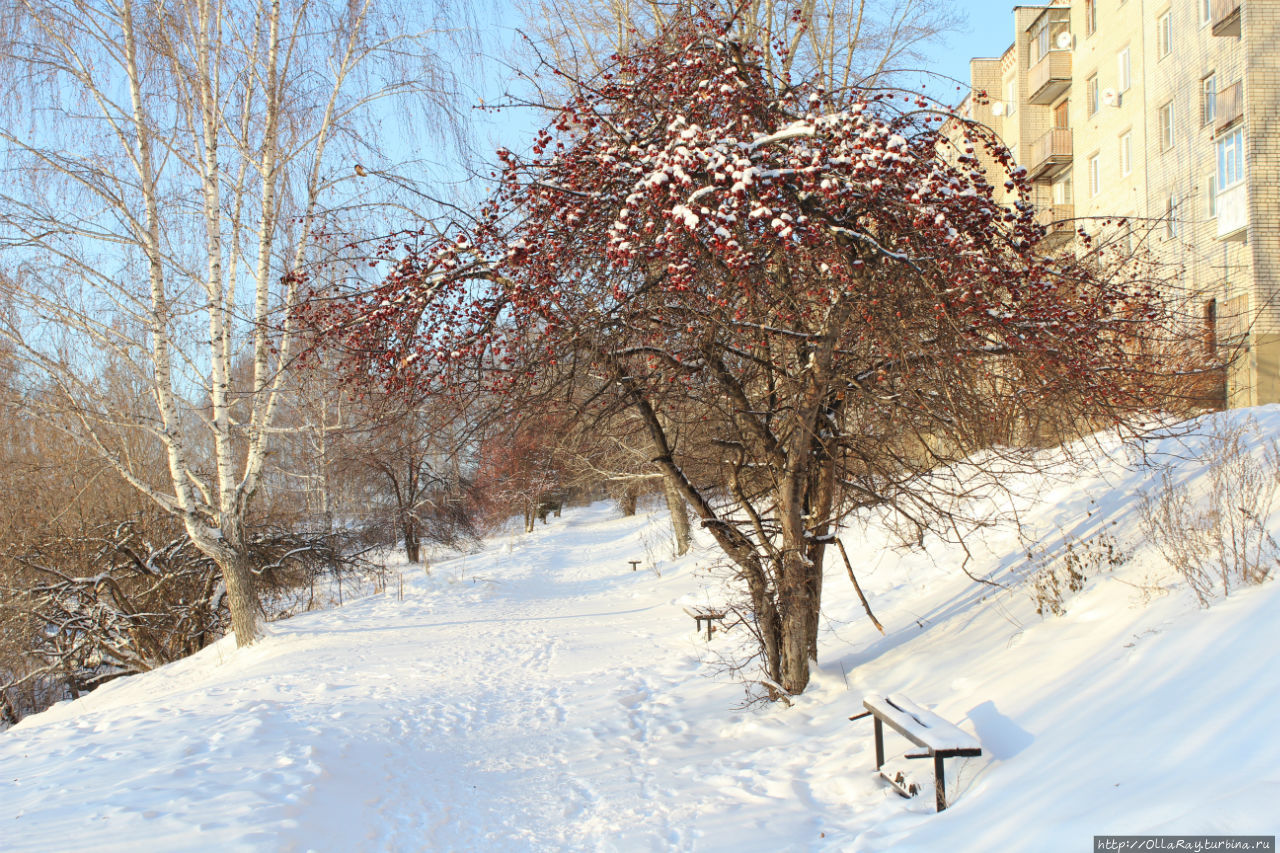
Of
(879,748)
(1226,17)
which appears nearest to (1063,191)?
(1226,17)

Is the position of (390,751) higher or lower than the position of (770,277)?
lower

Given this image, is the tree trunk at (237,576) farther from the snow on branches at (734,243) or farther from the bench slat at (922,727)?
the bench slat at (922,727)

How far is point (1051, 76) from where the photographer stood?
26.2 m

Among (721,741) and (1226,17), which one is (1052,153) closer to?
(1226,17)

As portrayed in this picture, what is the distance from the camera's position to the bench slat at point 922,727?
427 centimetres

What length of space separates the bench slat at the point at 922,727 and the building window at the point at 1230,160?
→ 18.2 m

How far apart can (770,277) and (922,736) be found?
2969 millimetres

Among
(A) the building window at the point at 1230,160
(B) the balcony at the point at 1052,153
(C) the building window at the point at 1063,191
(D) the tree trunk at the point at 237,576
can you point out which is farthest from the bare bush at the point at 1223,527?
(C) the building window at the point at 1063,191

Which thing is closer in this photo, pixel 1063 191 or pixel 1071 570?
pixel 1071 570

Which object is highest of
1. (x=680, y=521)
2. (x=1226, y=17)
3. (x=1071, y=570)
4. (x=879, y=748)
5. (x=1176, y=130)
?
(x=1226, y=17)

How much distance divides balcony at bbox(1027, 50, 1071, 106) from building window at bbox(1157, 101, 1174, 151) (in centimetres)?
658

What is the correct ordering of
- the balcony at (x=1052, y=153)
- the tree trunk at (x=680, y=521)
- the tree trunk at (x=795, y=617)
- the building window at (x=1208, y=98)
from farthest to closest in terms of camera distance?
the balcony at (x=1052, y=153) → the tree trunk at (x=680, y=521) → the building window at (x=1208, y=98) → the tree trunk at (x=795, y=617)

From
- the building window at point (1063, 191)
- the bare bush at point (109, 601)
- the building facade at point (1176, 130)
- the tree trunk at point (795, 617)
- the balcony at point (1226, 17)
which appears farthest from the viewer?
the building window at point (1063, 191)

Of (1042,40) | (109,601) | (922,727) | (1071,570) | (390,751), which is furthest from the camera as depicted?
(1042,40)
